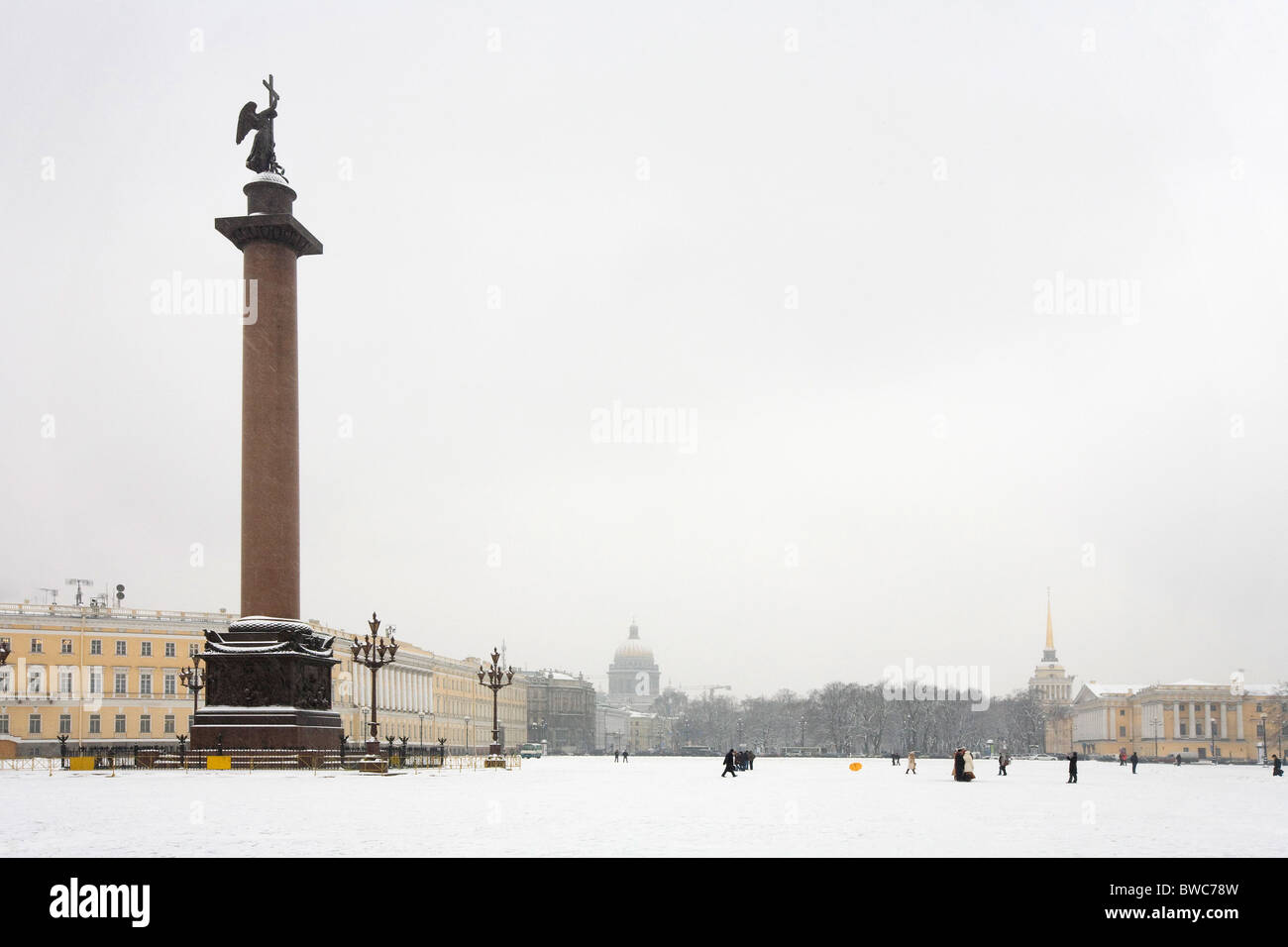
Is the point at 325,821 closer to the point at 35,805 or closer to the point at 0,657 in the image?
the point at 35,805

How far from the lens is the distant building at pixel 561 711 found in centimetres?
17725

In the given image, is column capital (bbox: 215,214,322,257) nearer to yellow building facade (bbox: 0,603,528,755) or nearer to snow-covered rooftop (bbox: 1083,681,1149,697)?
yellow building facade (bbox: 0,603,528,755)

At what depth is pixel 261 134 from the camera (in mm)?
46719

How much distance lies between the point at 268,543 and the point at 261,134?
47.9 feet

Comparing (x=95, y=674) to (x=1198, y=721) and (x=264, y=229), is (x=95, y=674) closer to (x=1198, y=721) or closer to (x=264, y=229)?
(x=264, y=229)

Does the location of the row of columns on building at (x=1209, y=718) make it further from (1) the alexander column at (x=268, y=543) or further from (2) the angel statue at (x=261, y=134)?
(2) the angel statue at (x=261, y=134)

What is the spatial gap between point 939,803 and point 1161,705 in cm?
13919

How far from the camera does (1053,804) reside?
30781 mm

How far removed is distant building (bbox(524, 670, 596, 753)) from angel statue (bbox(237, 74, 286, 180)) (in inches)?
5089

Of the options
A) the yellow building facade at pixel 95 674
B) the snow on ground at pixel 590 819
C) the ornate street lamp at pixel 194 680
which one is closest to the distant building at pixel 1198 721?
the yellow building facade at pixel 95 674

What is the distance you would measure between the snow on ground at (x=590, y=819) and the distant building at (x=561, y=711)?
136438mm
